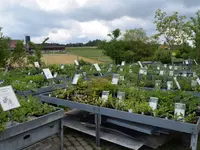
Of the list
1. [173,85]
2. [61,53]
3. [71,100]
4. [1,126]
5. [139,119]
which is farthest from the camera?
[61,53]

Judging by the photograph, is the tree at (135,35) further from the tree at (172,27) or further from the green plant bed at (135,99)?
the green plant bed at (135,99)

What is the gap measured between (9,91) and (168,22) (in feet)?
31.8

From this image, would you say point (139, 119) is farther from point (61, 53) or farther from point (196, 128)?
point (61, 53)

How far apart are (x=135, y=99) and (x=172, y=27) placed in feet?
27.8

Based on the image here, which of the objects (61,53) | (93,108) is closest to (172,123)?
(93,108)

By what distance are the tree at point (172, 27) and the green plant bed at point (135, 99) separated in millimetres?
7904

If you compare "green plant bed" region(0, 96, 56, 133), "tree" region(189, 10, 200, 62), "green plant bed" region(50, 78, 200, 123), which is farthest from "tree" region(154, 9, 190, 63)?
"green plant bed" region(0, 96, 56, 133)

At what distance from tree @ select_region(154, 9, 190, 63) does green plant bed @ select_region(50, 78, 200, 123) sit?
7904 mm

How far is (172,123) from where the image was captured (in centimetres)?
212

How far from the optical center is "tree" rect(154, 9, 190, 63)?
9.94 m

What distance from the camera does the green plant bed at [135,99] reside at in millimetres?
2400

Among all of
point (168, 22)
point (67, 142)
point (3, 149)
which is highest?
point (168, 22)

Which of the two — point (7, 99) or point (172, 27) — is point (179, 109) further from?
point (172, 27)

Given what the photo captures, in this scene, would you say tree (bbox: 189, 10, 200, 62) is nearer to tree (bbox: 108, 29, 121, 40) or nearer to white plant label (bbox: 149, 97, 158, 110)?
tree (bbox: 108, 29, 121, 40)
